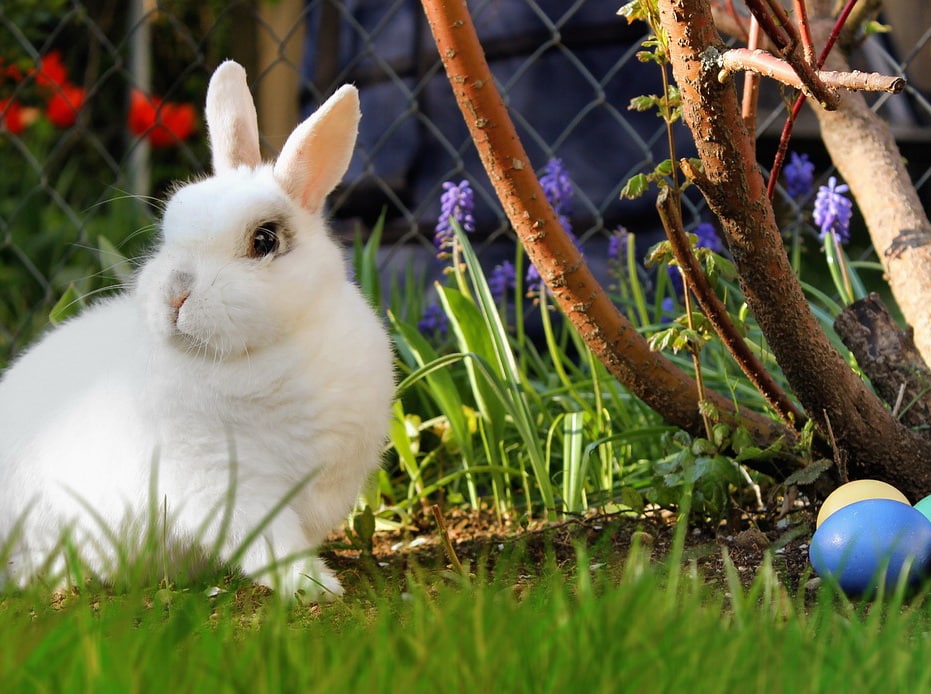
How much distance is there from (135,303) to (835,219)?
1.56m

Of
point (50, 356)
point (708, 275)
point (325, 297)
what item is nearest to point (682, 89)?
point (708, 275)

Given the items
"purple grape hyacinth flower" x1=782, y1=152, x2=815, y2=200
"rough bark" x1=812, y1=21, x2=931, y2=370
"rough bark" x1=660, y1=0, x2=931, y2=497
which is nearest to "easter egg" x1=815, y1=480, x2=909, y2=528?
"rough bark" x1=660, y1=0, x2=931, y2=497

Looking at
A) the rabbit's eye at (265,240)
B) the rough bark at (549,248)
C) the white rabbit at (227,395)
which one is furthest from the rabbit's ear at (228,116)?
the rough bark at (549,248)

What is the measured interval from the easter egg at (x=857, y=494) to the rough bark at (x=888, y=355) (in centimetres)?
31

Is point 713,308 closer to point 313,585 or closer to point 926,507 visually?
point 926,507

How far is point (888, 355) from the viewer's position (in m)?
2.07

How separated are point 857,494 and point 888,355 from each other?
1.30 ft

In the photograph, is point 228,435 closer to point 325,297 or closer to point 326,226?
point 325,297

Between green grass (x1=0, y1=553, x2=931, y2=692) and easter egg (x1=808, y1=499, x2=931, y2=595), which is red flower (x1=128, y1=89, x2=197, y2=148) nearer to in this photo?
easter egg (x1=808, y1=499, x2=931, y2=595)

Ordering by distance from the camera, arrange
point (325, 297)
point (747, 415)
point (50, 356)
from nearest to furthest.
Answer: point (325, 297) → point (50, 356) → point (747, 415)

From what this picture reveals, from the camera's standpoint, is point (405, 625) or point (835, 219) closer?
point (405, 625)

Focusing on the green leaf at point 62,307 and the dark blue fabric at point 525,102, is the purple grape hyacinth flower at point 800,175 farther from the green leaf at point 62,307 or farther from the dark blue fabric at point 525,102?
the green leaf at point 62,307

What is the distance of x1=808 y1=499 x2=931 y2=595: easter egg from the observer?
1.61m

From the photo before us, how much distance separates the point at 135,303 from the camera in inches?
69.9
